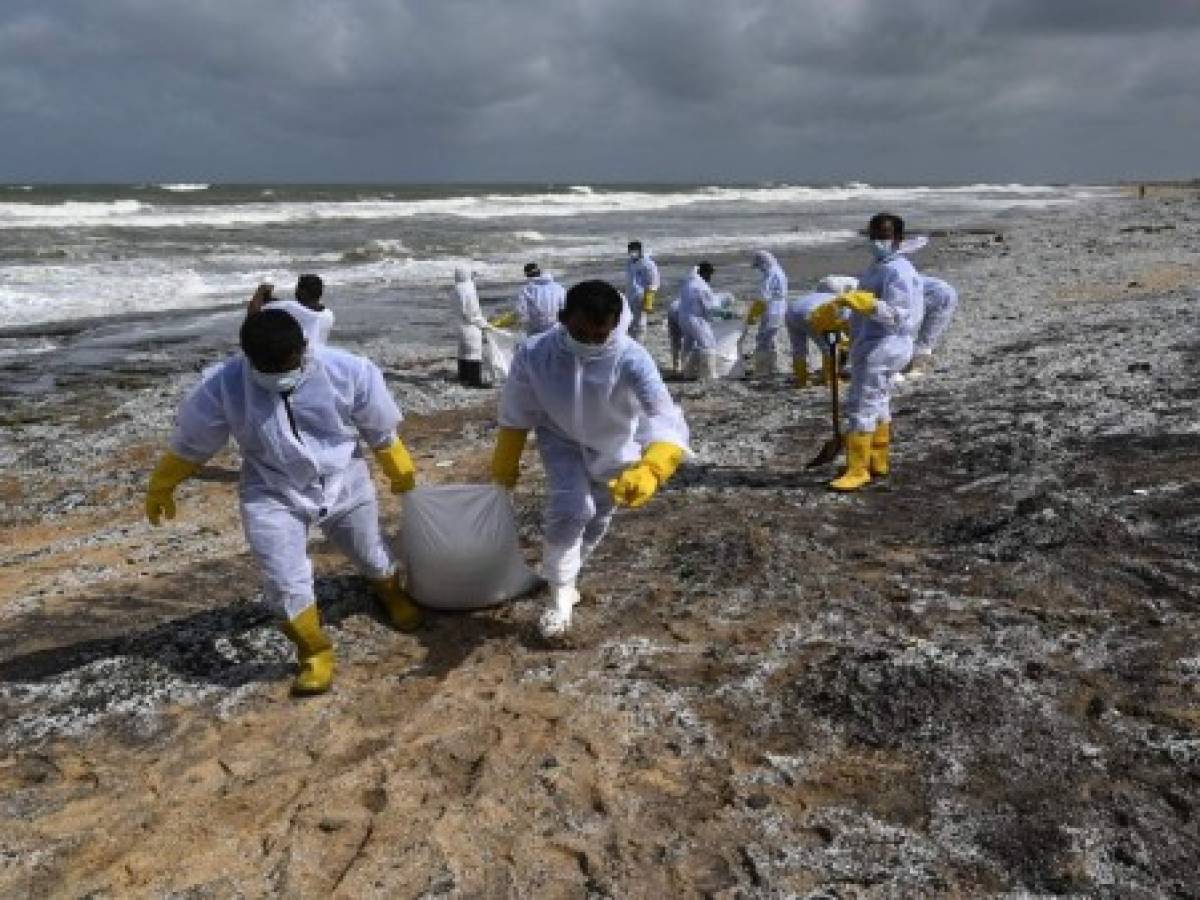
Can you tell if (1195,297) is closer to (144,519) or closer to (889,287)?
(889,287)

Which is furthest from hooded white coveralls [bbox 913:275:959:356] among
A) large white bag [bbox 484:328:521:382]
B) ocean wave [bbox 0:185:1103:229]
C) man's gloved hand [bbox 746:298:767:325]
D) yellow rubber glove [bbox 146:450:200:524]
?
ocean wave [bbox 0:185:1103:229]

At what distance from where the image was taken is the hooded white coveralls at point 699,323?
39.7 feet

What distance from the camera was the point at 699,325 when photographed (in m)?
12.1

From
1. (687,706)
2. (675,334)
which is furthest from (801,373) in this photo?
(687,706)

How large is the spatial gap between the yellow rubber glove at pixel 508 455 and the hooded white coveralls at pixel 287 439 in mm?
538

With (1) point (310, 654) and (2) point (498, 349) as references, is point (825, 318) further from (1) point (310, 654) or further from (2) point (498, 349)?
(2) point (498, 349)

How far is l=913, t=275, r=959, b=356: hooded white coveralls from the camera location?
1146cm

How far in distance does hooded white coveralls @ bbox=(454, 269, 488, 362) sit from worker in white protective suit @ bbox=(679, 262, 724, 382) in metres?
2.24

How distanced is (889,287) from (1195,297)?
33.4 feet

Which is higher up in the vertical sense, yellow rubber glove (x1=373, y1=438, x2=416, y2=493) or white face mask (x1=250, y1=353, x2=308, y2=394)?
white face mask (x1=250, y1=353, x2=308, y2=394)

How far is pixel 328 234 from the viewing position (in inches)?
1506

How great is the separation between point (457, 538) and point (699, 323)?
7.56 m

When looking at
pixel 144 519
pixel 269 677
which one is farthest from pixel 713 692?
pixel 144 519

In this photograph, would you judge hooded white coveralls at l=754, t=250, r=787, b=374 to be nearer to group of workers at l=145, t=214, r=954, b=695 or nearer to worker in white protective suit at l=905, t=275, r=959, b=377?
worker in white protective suit at l=905, t=275, r=959, b=377
